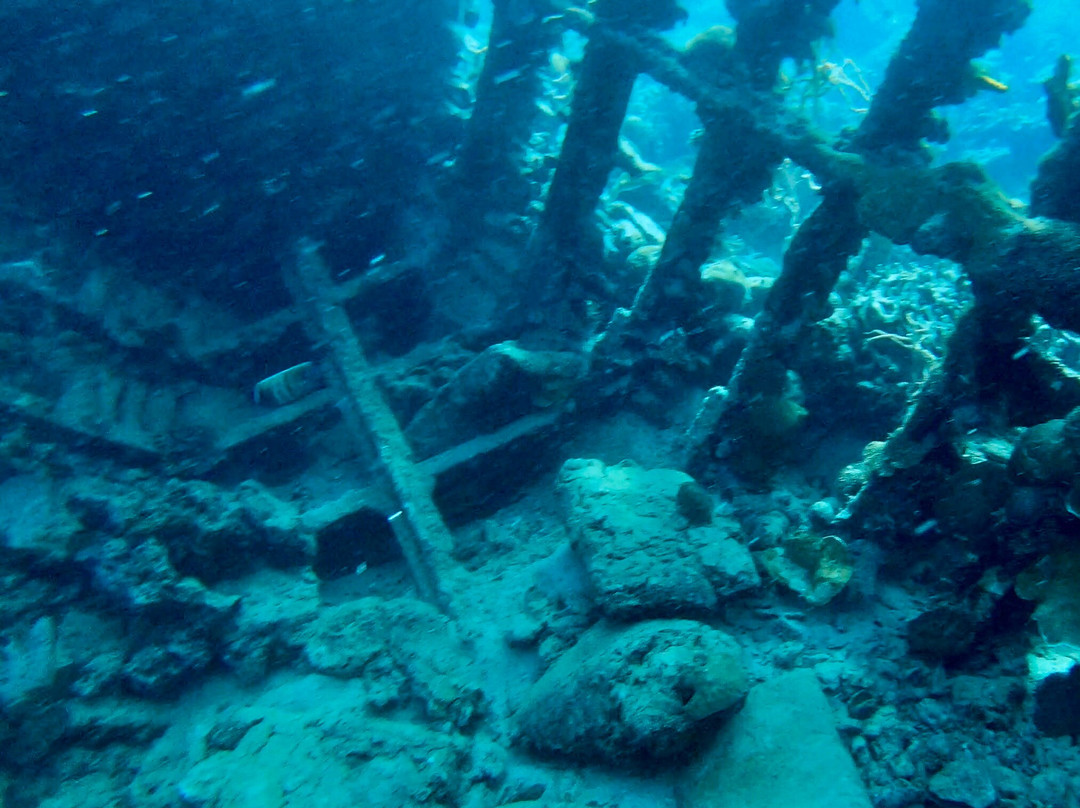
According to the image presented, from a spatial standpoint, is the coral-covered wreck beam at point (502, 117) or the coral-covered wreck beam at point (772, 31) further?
the coral-covered wreck beam at point (502, 117)

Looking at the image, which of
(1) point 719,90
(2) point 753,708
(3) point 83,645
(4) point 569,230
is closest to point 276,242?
(4) point 569,230

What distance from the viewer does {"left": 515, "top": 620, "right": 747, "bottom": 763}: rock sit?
2754 mm

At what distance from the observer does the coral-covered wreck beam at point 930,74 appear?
433cm

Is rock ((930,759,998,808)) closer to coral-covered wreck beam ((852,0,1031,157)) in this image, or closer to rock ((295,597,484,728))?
rock ((295,597,484,728))

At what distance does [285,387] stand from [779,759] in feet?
18.3

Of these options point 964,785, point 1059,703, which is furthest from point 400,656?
point 1059,703

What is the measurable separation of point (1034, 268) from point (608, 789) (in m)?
3.32

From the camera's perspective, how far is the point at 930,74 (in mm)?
4367

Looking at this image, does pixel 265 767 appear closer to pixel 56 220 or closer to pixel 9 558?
pixel 9 558

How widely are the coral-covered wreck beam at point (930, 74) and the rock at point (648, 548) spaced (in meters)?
2.89

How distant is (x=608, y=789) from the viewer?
9.63ft

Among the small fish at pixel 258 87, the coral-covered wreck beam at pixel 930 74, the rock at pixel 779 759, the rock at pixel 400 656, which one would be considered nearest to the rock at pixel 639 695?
the rock at pixel 779 759

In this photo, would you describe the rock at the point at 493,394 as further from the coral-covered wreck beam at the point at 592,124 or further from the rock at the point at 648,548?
the coral-covered wreck beam at the point at 592,124

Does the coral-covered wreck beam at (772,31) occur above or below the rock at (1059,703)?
above
